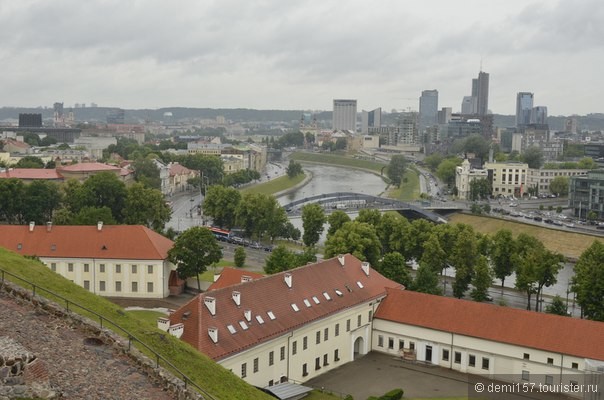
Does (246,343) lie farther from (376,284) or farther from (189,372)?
(376,284)

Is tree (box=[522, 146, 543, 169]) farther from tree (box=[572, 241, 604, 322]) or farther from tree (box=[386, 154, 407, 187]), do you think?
tree (box=[572, 241, 604, 322])

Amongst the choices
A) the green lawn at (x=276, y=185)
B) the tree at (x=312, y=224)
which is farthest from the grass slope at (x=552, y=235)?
the green lawn at (x=276, y=185)

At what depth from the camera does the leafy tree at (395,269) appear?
181ft

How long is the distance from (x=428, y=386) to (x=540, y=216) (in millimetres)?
78914

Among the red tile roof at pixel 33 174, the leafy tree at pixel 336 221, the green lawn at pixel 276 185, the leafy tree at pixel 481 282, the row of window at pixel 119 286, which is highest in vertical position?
the red tile roof at pixel 33 174

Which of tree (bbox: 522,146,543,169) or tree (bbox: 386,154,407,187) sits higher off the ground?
tree (bbox: 522,146,543,169)

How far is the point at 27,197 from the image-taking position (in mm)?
83312

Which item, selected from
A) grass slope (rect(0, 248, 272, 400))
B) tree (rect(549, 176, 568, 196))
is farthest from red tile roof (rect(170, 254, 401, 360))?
tree (rect(549, 176, 568, 196))

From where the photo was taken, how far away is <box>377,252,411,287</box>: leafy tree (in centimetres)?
5525

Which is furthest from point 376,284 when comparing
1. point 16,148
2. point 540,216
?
point 16,148

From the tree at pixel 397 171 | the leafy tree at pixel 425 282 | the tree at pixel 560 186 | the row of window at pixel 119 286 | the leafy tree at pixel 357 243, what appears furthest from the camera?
the tree at pixel 397 171

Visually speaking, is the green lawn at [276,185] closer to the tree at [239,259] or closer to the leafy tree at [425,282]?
the tree at [239,259]

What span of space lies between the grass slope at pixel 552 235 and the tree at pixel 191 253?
52.4 metres

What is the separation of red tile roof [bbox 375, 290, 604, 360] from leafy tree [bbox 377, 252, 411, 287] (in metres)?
8.80
